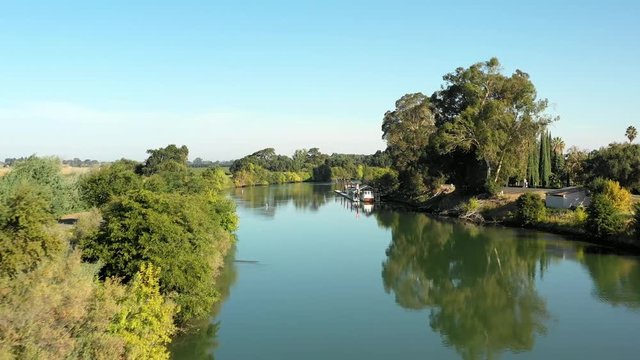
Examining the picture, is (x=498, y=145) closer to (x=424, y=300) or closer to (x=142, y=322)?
(x=424, y=300)

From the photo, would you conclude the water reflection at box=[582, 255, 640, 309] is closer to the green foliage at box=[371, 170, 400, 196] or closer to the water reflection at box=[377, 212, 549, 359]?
the water reflection at box=[377, 212, 549, 359]

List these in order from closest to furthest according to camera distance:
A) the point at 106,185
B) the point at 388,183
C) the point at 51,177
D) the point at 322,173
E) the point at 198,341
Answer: the point at 198,341 → the point at 106,185 → the point at 51,177 → the point at 388,183 → the point at 322,173

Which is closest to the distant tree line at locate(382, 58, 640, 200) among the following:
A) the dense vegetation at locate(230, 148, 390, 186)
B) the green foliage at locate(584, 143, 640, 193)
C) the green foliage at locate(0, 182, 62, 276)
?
the green foliage at locate(584, 143, 640, 193)

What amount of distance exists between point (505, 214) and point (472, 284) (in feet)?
76.4

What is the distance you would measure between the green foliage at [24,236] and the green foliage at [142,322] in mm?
3312

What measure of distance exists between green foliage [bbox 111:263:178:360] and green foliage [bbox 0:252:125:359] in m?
0.34

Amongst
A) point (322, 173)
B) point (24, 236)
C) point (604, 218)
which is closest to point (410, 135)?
point (604, 218)

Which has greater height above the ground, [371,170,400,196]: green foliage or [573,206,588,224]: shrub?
[371,170,400,196]: green foliage

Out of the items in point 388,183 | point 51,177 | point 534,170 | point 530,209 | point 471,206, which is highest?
point 534,170

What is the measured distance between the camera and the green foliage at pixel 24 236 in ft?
51.5

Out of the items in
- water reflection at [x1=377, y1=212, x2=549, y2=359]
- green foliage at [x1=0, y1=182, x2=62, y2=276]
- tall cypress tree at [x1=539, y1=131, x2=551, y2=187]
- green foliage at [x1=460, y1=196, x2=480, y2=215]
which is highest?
tall cypress tree at [x1=539, y1=131, x2=551, y2=187]

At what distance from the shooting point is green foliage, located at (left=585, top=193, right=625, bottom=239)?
36.1 meters

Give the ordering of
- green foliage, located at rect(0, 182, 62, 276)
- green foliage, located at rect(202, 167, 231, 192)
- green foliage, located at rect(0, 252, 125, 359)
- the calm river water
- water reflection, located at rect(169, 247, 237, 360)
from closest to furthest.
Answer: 1. green foliage, located at rect(0, 252, 125, 359)
2. green foliage, located at rect(0, 182, 62, 276)
3. water reflection, located at rect(169, 247, 237, 360)
4. the calm river water
5. green foliage, located at rect(202, 167, 231, 192)

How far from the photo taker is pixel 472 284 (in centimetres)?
2792
